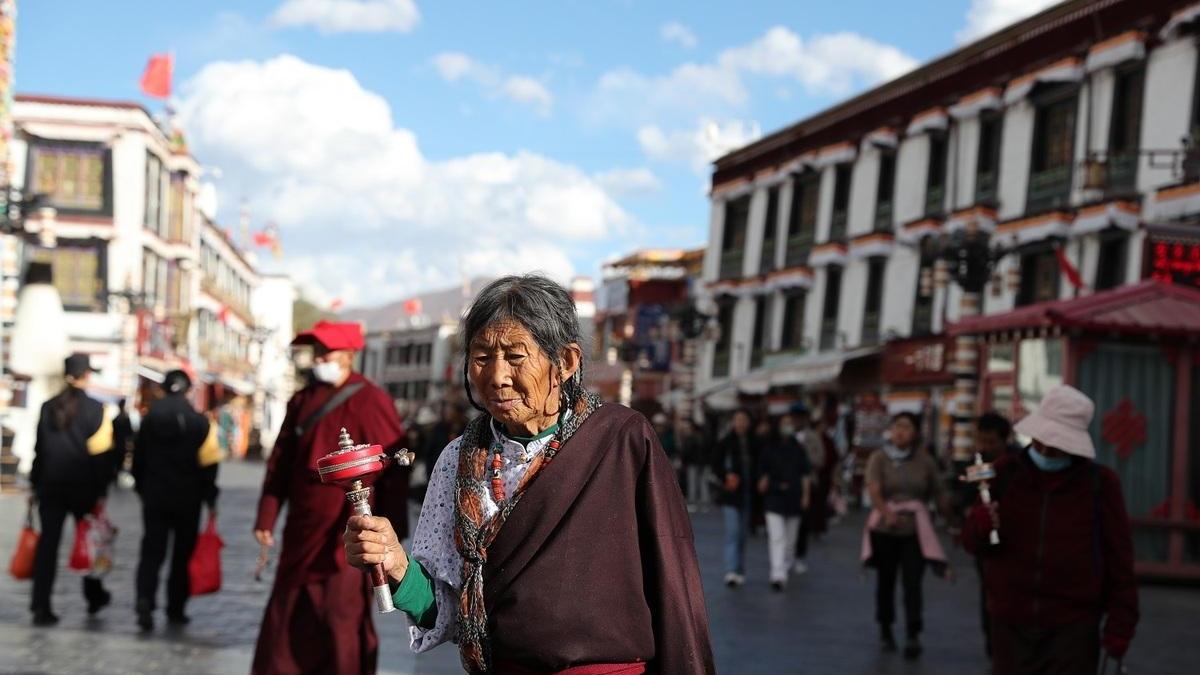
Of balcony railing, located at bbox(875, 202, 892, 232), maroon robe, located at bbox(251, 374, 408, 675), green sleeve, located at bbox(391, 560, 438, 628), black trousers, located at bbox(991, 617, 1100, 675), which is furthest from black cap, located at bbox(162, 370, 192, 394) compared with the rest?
balcony railing, located at bbox(875, 202, 892, 232)

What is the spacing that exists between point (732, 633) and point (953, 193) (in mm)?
23753

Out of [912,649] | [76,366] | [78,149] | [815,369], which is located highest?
[78,149]

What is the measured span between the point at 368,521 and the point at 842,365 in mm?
32484

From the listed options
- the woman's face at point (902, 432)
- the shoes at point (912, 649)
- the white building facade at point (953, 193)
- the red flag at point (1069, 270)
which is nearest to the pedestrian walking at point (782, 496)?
the woman's face at point (902, 432)

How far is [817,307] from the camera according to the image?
40.4 meters

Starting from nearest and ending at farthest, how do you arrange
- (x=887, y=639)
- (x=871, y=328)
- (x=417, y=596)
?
(x=417, y=596)
(x=887, y=639)
(x=871, y=328)

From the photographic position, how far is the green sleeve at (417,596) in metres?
3.66

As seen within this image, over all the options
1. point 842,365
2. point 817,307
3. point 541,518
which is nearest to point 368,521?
point 541,518

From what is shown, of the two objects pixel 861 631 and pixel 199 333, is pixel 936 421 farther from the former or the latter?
pixel 199 333

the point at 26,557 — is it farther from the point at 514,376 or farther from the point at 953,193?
the point at 953,193

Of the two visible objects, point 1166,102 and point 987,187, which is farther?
point 987,187

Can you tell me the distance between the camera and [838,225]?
→ 3975 centimetres

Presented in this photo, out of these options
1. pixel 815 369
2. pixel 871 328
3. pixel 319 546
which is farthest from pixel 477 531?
pixel 871 328

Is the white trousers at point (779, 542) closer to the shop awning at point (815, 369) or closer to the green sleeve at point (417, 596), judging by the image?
the green sleeve at point (417, 596)
